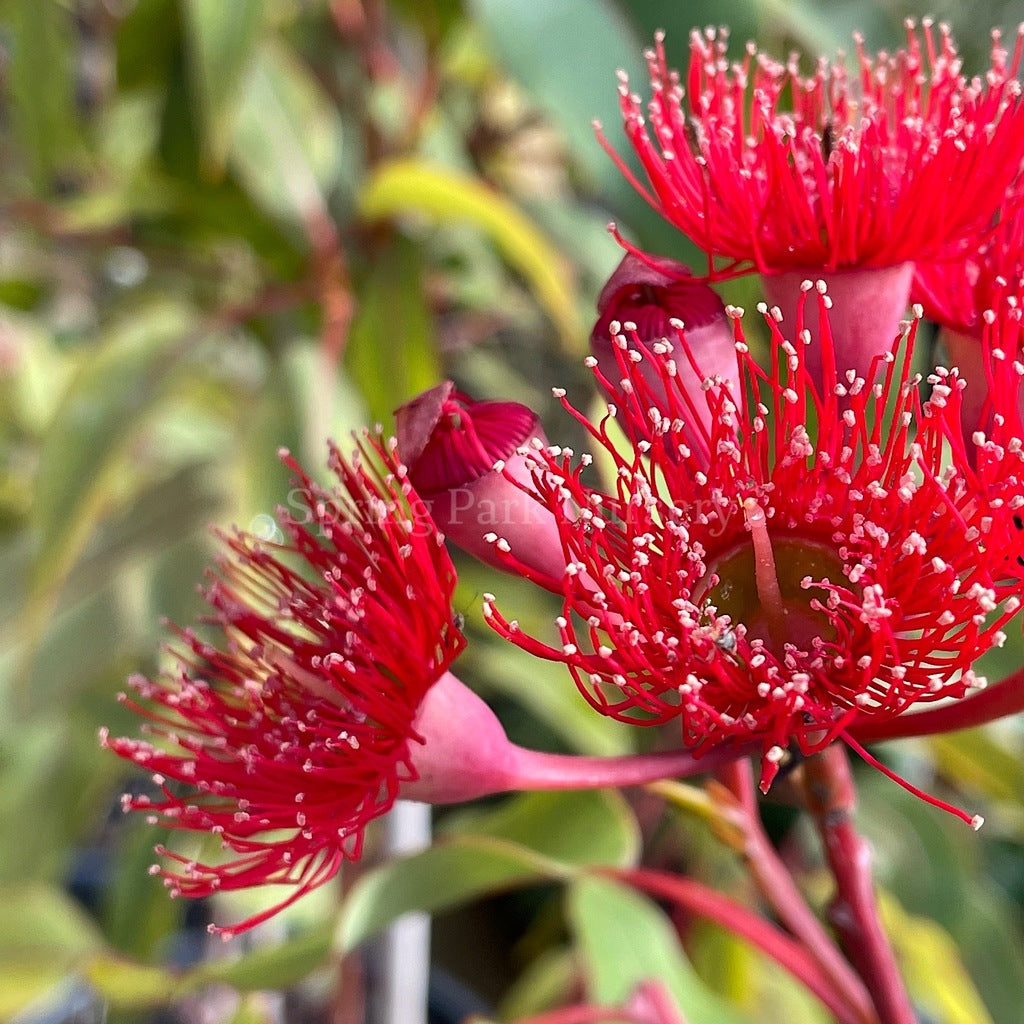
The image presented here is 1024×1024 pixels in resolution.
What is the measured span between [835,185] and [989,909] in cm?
67

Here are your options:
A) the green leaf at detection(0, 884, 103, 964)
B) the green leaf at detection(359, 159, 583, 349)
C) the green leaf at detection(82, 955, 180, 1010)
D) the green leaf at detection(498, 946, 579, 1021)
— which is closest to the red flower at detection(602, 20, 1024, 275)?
the green leaf at detection(359, 159, 583, 349)

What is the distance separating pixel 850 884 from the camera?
0.34m

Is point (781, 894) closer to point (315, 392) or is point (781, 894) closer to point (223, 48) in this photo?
point (315, 392)

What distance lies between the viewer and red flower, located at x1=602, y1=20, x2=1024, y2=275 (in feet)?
1.06

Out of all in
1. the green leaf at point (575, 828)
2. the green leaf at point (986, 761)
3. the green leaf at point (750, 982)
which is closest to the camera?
the green leaf at point (575, 828)

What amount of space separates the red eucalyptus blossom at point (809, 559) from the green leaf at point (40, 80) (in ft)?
2.42

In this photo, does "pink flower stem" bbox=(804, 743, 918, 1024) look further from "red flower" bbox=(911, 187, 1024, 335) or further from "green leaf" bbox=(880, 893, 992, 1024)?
"green leaf" bbox=(880, 893, 992, 1024)

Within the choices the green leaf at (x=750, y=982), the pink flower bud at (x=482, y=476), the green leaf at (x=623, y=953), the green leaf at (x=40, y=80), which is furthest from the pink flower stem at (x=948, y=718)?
the green leaf at (x=40, y=80)

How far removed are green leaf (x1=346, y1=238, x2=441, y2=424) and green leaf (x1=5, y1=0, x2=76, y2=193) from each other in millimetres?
308

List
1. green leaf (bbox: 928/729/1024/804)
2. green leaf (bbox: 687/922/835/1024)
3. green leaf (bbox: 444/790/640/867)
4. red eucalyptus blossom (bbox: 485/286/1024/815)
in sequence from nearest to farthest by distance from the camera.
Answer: red eucalyptus blossom (bbox: 485/286/1024/815) → green leaf (bbox: 444/790/640/867) → green leaf (bbox: 928/729/1024/804) → green leaf (bbox: 687/922/835/1024)

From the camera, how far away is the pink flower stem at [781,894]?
1.20ft

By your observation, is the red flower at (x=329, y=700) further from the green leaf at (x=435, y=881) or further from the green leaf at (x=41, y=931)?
the green leaf at (x=41, y=931)

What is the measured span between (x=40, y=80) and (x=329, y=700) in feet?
2.41

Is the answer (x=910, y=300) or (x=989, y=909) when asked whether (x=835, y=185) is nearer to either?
(x=910, y=300)
